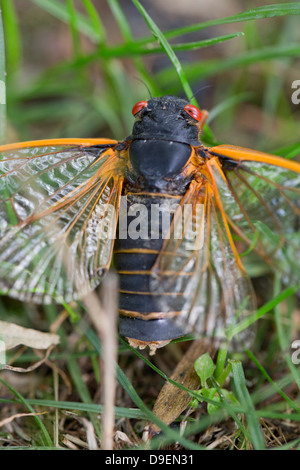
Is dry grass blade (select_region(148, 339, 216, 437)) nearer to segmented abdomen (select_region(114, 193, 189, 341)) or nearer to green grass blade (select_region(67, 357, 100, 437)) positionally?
segmented abdomen (select_region(114, 193, 189, 341))

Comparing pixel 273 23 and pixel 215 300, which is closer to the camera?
pixel 215 300

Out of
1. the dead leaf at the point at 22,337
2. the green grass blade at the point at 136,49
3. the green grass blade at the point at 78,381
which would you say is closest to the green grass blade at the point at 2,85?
the green grass blade at the point at 136,49

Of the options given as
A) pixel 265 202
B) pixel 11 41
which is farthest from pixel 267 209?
pixel 11 41

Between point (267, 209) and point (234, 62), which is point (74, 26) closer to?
point (234, 62)

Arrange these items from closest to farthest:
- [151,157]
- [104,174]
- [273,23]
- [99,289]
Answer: [151,157] < [104,174] < [99,289] < [273,23]

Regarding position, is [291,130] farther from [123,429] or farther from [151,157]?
→ [123,429]
